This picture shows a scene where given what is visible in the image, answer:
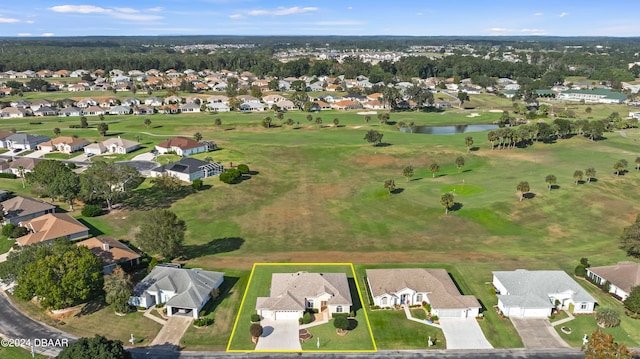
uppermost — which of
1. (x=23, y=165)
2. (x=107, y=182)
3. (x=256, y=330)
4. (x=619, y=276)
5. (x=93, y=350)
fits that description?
(x=107, y=182)

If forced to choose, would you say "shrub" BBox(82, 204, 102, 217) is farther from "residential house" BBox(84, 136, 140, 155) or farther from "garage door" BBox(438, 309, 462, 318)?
"garage door" BBox(438, 309, 462, 318)

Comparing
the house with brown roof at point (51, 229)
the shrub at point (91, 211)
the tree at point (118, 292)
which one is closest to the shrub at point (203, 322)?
the tree at point (118, 292)

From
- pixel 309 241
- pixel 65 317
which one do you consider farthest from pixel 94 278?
pixel 309 241

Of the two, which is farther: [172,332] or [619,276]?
[619,276]

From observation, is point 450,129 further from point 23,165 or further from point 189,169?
point 23,165

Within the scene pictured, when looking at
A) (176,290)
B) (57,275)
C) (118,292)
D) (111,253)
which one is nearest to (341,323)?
(176,290)

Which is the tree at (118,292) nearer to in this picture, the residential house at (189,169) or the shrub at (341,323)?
the shrub at (341,323)

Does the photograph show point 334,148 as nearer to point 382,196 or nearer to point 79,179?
point 382,196
